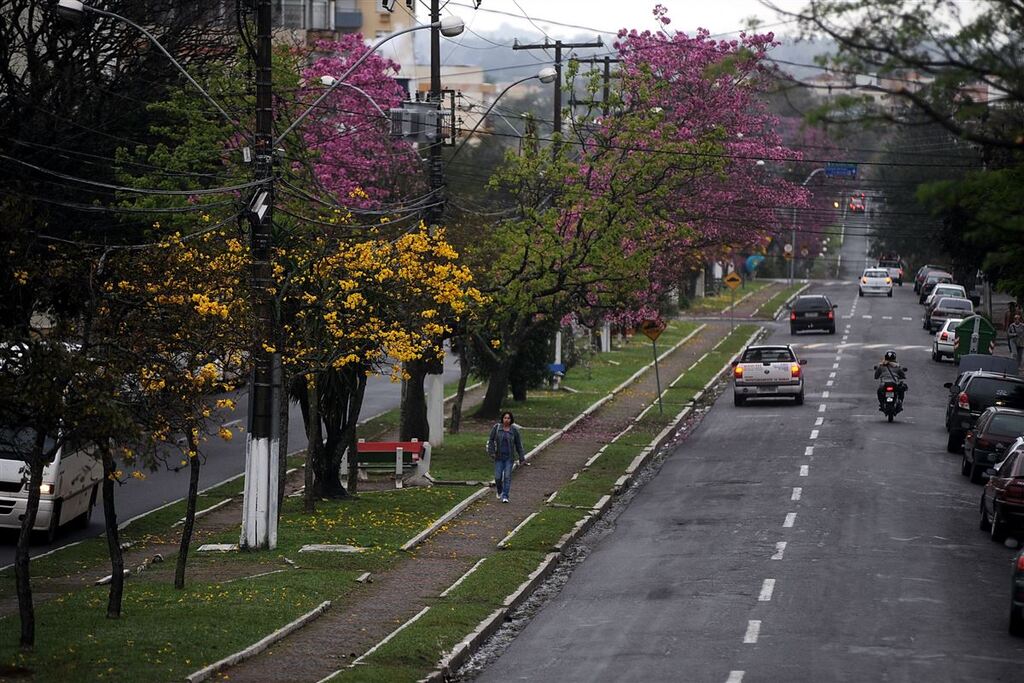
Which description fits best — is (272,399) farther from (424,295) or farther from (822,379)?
(822,379)

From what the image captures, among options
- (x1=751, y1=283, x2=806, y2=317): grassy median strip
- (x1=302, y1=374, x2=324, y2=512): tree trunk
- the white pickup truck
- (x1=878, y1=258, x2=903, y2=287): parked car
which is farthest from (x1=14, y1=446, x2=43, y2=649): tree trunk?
(x1=878, y1=258, x2=903, y2=287): parked car

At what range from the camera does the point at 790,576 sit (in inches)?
894

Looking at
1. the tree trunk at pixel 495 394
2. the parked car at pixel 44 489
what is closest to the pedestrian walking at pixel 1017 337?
the tree trunk at pixel 495 394

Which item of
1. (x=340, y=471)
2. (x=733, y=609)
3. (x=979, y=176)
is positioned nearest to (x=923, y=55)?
(x=979, y=176)

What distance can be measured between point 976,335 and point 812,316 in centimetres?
1769

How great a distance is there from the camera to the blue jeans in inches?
1174

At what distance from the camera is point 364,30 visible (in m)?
115

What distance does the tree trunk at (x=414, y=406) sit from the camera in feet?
120

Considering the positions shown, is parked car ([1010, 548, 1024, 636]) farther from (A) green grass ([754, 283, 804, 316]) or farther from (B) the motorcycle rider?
(A) green grass ([754, 283, 804, 316])

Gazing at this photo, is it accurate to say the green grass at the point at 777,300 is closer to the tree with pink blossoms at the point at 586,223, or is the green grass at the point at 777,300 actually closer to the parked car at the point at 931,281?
the parked car at the point at 931,281

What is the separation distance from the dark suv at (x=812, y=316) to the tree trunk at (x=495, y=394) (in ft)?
95.4

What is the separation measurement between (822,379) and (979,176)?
42.6m

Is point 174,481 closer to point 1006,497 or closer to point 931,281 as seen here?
point 1006,497

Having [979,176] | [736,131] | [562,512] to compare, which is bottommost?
[562,512]
